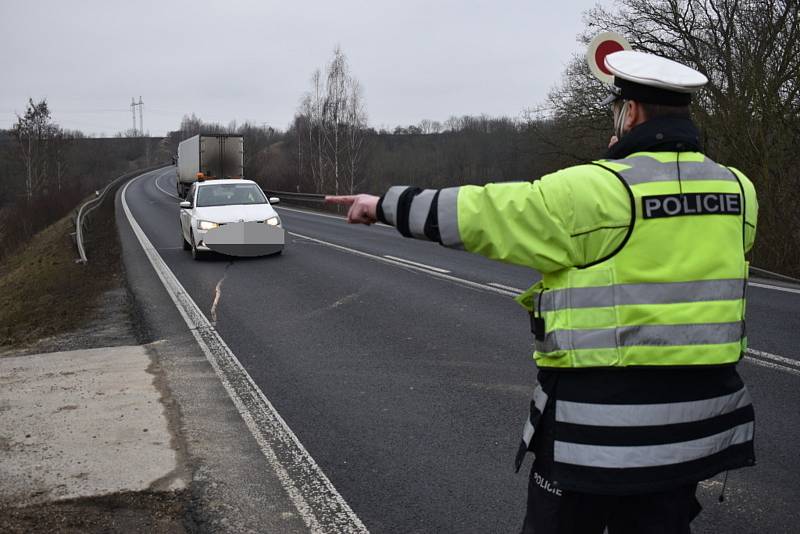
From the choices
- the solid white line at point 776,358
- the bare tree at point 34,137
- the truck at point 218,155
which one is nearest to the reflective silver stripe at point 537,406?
the solid white line at point 776,358

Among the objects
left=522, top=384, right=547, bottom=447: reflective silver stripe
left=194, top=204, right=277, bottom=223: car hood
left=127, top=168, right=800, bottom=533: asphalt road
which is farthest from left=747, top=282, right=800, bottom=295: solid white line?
left=522, top=384, right=547, bottom=447: reflective silver stripe

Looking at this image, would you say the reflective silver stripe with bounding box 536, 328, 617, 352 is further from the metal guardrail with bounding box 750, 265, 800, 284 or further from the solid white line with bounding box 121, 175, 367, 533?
the metal guardrail with bounding box 750, 265, 800, 284

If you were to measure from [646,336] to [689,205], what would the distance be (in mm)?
368

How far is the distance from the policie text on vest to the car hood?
542 inches

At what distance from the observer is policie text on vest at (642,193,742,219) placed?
2.07m

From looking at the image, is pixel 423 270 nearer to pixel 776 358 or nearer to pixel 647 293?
pixel 776 358

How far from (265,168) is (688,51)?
38927 millimetres

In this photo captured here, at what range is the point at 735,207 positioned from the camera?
218 cm

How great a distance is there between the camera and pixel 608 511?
88.7 inches

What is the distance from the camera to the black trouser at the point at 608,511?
217 cm

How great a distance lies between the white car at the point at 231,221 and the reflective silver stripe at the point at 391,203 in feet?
43.0

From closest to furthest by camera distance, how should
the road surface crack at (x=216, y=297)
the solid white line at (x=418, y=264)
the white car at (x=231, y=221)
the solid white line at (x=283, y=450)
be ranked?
the solid white line at (x=283, y=450)
the road surface crack at (x=216, y=297)
the solid white line at (x=418, y=264)
the white car at (x=231, y=221)

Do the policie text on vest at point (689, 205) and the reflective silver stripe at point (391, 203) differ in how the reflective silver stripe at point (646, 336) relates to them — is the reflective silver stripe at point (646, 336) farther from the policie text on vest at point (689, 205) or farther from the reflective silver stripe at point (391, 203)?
the reflective silver stripe at point (391, 203)

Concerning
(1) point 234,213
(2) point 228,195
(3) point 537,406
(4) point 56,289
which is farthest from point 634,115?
(2) point 228,195
